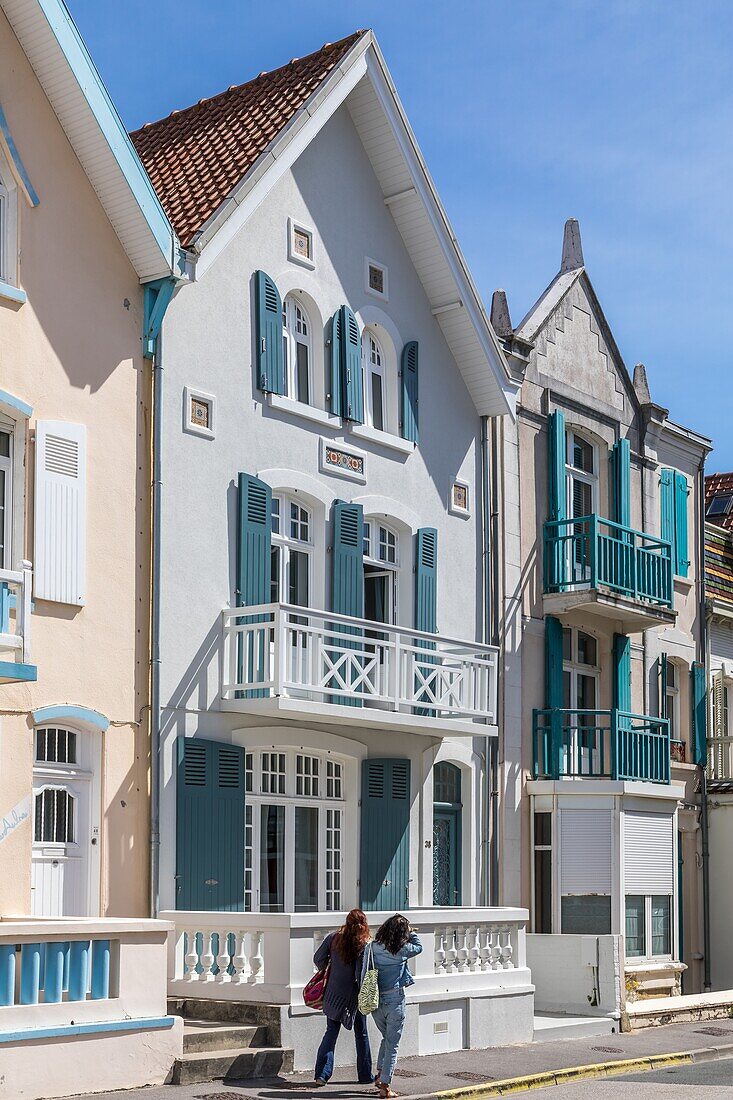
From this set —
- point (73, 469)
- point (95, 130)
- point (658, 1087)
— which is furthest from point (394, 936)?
point (95, 130)

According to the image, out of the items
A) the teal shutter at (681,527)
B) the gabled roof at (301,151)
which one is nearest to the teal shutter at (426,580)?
the gabled roof at (301,151)

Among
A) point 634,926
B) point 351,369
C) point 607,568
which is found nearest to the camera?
point 351,369

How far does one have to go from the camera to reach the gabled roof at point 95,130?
16.7m

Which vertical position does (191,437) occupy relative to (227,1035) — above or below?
above

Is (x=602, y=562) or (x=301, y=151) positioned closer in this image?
(x=301, y=151)

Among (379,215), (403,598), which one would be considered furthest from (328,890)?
(379,215)

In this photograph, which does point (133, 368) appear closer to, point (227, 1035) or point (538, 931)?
point (227, 1035)

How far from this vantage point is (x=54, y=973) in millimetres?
13750

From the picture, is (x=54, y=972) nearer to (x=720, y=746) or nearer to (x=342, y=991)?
(x=342, y=991)

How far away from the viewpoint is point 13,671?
47.4ft

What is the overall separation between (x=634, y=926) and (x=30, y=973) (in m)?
12.3

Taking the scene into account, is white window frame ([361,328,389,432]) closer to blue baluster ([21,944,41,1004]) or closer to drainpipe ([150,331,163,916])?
drainpipe ([150,331,163,916])

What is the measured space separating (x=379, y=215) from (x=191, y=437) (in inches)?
211

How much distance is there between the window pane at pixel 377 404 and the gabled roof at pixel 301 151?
157cm
